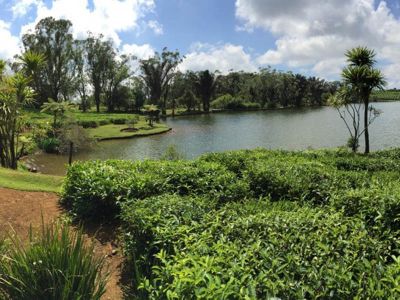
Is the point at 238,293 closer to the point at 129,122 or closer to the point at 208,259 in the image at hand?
the point at 208,259

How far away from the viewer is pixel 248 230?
3.99 meters

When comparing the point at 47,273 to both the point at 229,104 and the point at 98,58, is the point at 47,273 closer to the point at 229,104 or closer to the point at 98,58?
the point at 98,58

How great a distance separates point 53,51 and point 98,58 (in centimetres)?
955

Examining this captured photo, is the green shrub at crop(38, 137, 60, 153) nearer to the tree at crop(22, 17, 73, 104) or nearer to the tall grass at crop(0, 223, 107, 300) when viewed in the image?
the tall grass at crop(0, 223, 107, 300)

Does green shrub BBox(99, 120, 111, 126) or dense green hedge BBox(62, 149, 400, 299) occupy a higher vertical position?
green shrub BBox(99, 120, 111, 126)

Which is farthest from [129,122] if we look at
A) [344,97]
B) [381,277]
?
[381,277]

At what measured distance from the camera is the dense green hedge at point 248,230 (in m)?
2.83

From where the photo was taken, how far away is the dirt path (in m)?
5.25

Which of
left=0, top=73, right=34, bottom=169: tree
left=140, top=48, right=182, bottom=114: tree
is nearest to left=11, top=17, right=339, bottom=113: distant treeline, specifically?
left=140, top=48, right=182, bottom=114: tree

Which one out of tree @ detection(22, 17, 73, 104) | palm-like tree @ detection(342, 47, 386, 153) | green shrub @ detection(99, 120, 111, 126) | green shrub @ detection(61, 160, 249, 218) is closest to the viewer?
green shrub @ detection(61, 160, 249, 218)

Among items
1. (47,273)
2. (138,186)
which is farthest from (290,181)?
(47,273)

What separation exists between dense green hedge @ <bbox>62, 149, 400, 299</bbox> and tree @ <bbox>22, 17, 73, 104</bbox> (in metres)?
55.0

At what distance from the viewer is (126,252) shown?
5.05 meters

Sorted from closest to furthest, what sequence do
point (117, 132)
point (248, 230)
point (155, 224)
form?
point (248, 230) → point (155, 224) → point (117, 132)
